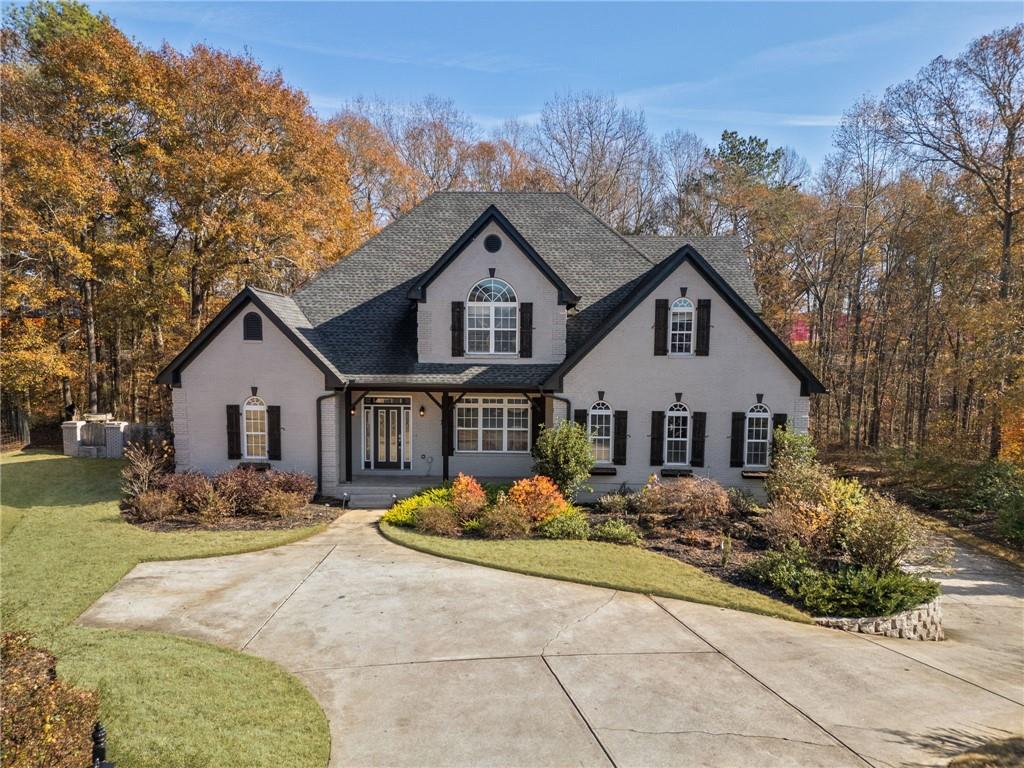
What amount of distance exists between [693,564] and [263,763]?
347 inches

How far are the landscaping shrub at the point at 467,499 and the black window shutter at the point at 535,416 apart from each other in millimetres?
3626

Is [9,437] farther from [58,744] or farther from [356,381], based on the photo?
[58,744]

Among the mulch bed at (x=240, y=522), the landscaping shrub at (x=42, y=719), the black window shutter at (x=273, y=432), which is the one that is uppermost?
the black window shutter at (x=273, y=432)

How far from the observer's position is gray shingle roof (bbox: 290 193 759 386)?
17.4 meters

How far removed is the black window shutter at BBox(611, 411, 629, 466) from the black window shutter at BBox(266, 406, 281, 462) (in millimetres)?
9847

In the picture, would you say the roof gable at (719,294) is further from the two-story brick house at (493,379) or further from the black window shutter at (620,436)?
the black window shutter at (620,436)

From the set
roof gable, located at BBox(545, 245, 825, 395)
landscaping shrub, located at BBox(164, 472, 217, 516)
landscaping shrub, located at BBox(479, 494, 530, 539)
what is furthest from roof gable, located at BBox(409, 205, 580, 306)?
landscaping shrub, located at BBox(164, 472, 217, 516)

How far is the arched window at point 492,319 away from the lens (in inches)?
680

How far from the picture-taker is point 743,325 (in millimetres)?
16297

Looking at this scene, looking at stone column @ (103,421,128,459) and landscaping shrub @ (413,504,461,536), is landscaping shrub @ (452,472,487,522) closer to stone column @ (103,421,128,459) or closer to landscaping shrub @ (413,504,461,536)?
landscaping shrub @ (413,504,461,536)

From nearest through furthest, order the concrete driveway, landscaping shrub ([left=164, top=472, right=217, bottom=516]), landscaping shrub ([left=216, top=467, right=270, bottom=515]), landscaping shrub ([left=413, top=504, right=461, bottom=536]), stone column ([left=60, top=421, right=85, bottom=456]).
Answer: the concrete driveway → landscaping shrub ([left=413, top=504, right=461, bottom=536]) → landscaping shrub ([left=164, top=472, right=217, bottom=516]) → landscaping shrub ([left=216, top=467, right=270, bottom=515]) → stone column ([left=60, top=421, right=85, bottom=456])

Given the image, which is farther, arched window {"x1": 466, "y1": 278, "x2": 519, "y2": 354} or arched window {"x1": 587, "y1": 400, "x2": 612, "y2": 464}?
arched window {"x1": 466, "y1": 278, "x2": 519, "y2": 354}

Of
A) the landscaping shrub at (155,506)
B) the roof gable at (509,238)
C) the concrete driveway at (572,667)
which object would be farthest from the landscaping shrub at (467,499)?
the landscaping shrub at (155,506)

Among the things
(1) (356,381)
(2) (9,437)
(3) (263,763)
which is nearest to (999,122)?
(1) (356,381)
